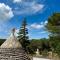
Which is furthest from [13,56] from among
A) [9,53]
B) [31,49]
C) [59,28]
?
[31,49]

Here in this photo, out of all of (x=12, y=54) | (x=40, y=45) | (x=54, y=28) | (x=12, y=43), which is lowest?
(x=12, y=54)

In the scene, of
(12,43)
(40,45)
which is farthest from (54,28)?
(12,43)

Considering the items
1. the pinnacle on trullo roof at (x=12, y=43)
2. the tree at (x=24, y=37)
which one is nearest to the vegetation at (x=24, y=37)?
the tree at (x=24, y=37)

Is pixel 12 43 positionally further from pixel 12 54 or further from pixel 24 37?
pixel 24 37

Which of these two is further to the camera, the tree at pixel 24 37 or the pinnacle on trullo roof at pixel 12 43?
the tree at pixel 24 37

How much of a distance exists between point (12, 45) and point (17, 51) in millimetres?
230

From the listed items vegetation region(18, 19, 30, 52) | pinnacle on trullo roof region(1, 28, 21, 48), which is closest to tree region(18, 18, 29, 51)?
vegetation region(18, 19, 30, 52)

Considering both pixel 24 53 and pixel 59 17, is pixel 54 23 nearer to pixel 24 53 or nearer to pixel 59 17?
pixel 59 17

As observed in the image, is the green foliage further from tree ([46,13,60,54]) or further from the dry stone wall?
the dry stone wall

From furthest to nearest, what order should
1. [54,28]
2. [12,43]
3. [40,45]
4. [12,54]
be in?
[40,45] → [54,28] → [12,43] → [12,54]

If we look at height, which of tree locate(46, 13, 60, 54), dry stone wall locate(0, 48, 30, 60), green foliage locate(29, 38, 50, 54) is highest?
tree locate(46, 13, 60, 54)

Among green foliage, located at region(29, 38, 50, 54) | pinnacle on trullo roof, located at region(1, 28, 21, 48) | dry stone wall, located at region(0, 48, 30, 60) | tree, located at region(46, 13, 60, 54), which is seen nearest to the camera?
dry stone wall, located at region(0, 48, 30, 60)

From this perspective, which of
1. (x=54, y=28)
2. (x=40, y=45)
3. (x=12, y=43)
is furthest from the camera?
(x=40, y=45)

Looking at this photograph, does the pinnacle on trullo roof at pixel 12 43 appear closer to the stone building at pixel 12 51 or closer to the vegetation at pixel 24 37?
the stone building at pixel 12 51
